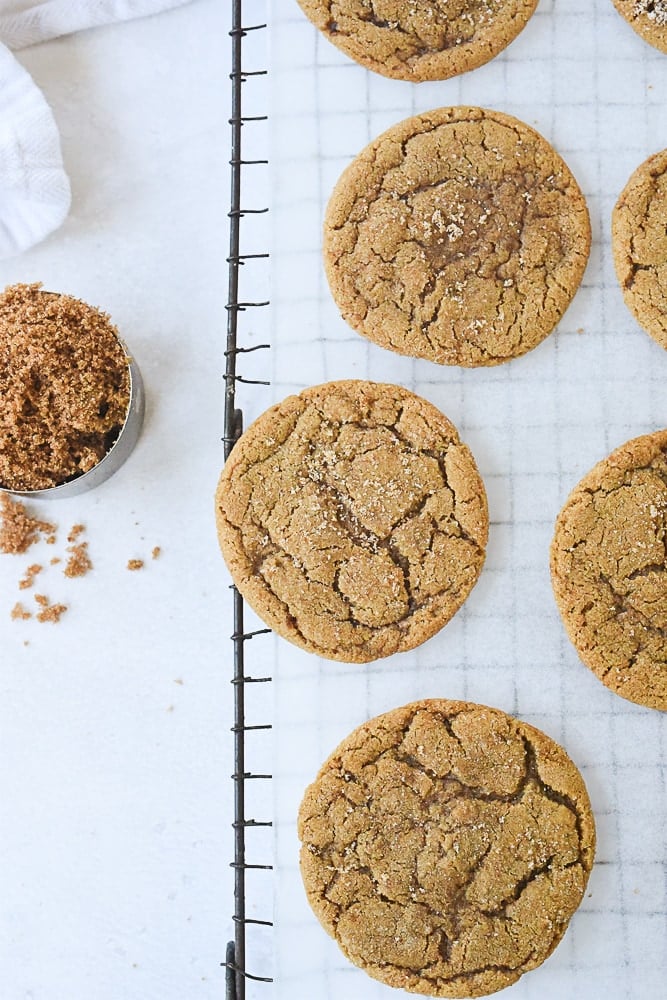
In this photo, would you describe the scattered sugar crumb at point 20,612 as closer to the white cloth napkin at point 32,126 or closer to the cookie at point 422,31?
the white cloth napkin at point 32,126

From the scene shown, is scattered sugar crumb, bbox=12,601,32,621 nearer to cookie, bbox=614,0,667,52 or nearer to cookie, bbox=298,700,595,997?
cookie, bbox=298,700,595,997

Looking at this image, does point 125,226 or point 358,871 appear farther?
point 125,226

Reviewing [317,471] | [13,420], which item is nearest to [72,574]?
[13,420]

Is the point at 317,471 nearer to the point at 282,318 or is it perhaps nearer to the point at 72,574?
the point at 282,318

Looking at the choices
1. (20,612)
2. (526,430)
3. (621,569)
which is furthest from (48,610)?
(621,569)

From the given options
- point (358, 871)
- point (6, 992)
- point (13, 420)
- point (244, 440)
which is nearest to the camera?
point (358, 871)

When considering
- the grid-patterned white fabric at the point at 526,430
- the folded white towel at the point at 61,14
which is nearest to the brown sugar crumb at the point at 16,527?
the grid-patterned white fabric at the point at 526,430
